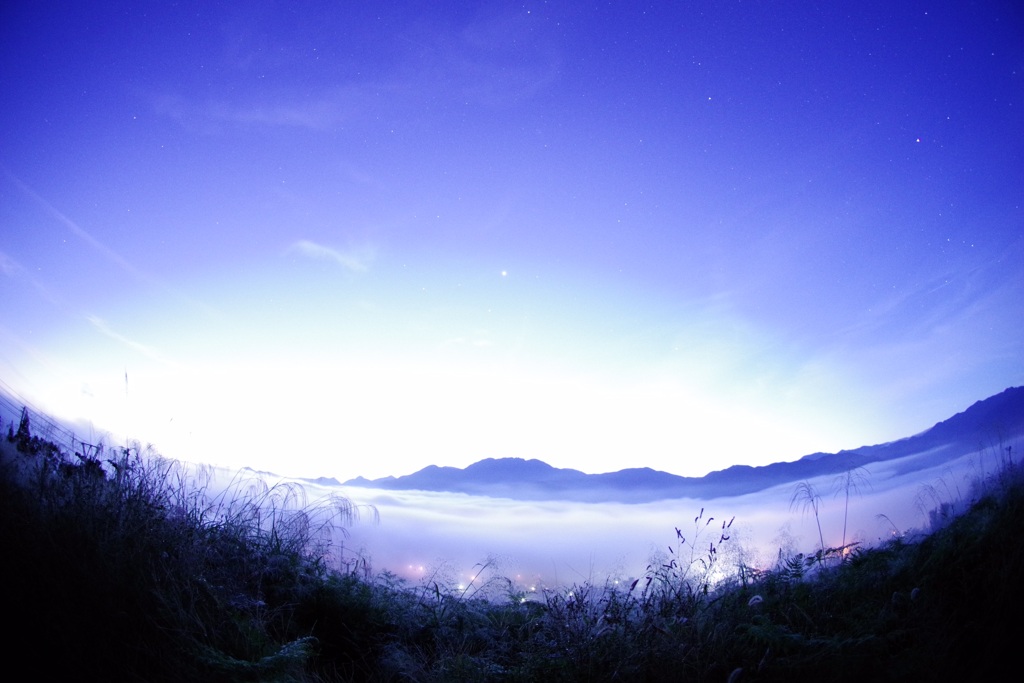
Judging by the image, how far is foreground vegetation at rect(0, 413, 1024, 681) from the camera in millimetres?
4535

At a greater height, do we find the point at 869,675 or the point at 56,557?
the point at 56,557

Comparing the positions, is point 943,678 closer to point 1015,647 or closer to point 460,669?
point 1015,647

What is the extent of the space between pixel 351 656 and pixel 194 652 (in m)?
2.44

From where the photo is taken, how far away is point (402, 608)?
23.8ft

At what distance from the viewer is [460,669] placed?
528cm

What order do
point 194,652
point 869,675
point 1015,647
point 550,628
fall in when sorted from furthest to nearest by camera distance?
point 550,628 < point 1015,647 < point 869,675 < point 194,652

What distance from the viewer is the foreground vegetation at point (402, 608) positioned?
179 inches

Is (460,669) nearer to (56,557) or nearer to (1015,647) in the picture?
(56,557)

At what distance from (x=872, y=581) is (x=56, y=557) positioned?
886 centimetres

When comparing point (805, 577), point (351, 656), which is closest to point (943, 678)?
point (805, 577)

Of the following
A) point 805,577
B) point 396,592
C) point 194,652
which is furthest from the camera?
point 396,592

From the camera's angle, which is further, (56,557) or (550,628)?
(550,628)

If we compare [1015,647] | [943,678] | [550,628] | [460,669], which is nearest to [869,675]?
[943,678]

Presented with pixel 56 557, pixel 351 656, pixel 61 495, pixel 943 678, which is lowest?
pixel 351 656
